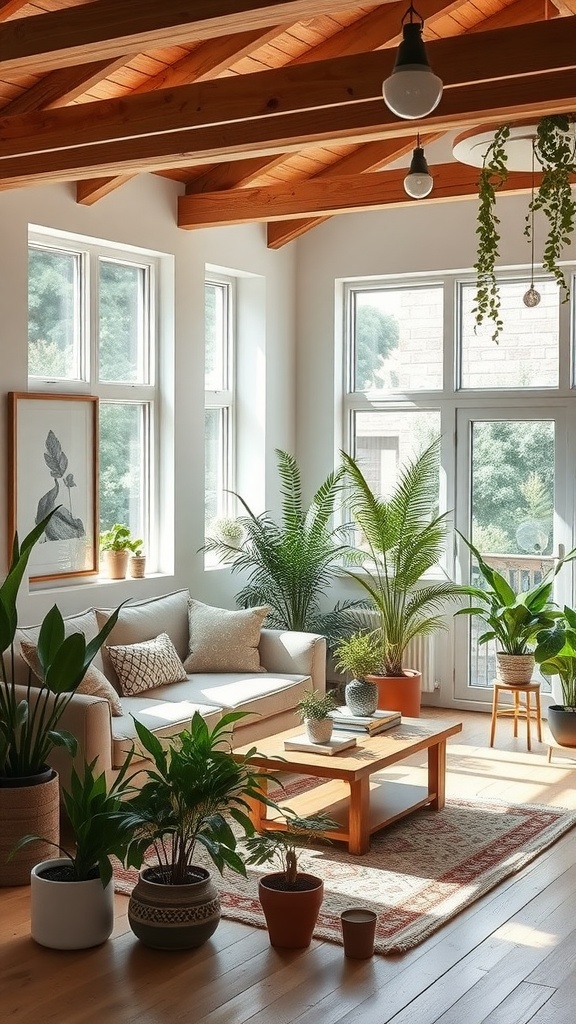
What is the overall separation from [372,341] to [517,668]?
102 inches

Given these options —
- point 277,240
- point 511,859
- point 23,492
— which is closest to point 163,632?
point 23,492

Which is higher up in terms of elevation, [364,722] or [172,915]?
[364,722]

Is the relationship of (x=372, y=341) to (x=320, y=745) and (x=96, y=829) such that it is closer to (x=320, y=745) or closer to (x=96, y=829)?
(x=320, y=745)

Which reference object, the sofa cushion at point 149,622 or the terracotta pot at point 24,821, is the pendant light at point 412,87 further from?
the sofa cushion at point 149,622

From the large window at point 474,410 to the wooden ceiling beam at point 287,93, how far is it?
3123 mm

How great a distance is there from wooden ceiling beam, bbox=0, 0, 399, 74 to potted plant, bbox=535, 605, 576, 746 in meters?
3.99

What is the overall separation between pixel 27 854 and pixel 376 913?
1.38 meters

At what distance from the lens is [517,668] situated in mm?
6836

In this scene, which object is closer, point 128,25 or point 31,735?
point 128,25

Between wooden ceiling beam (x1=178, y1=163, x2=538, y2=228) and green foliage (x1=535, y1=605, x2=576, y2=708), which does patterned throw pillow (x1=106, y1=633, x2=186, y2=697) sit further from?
wooden ceiling beam (x1=178, y1=163, x2=538, y2=228)

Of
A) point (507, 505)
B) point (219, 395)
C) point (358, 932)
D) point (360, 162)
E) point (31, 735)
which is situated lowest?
point (358, 932)

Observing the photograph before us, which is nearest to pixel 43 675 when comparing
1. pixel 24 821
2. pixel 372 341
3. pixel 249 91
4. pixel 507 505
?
pixel 24 821

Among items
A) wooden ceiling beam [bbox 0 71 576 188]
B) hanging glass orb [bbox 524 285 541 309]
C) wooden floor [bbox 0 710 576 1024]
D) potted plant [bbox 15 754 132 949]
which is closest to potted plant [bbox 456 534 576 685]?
hanging glass orb [bbox 524 285 541 309]

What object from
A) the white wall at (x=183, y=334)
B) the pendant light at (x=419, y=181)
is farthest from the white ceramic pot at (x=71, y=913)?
the pendant light at (x=419, y=181)
